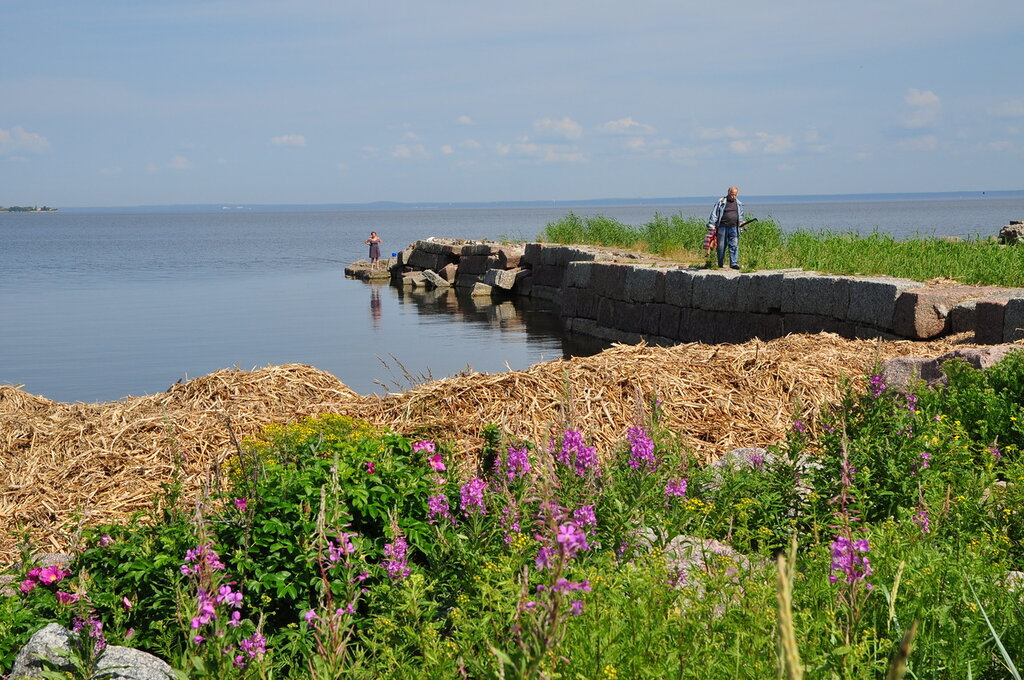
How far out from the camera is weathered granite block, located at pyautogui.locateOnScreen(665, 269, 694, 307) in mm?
15908

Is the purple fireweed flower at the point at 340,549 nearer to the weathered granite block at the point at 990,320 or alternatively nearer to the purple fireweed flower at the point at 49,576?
the purple fireweed flower at the point at 49,576

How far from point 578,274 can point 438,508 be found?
16726 mm

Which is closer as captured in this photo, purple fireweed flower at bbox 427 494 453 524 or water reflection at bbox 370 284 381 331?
purple fireweed flower at bbox 427 494 453 524

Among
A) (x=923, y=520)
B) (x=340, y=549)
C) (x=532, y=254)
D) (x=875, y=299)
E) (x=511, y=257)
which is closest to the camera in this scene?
(x=340, y=549)

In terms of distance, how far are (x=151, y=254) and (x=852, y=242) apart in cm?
4826

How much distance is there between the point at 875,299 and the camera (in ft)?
38.3

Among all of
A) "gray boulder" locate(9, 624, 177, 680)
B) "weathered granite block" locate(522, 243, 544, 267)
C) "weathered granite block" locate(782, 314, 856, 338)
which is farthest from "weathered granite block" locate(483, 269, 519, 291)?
"gray boulder" locate(9, 624, 177, 680)

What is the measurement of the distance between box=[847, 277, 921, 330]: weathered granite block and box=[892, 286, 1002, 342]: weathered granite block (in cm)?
41

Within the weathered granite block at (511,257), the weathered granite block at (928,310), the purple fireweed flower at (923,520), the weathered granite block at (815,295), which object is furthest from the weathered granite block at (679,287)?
the purple fireweed flower at (923,520)

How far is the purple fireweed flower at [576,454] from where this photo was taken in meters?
3.69

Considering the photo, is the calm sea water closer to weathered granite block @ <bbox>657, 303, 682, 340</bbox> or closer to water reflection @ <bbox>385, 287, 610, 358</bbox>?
water reflection @ <bbox>385, 287, 610, 358</bbox>

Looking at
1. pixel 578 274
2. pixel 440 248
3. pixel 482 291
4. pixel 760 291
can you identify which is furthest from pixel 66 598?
pixel 440 248

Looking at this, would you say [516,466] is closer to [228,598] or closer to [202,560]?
[228,598]

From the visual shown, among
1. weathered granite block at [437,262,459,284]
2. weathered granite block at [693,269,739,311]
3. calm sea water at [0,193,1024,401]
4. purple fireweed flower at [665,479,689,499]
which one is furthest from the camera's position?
weathered granite block at [437,262,459,284]
